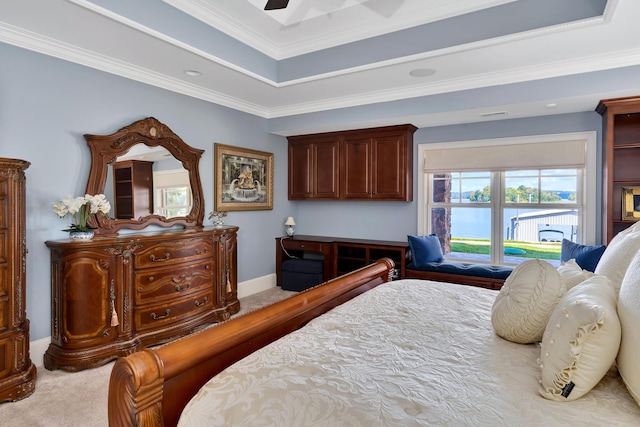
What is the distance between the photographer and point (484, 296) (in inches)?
85.4

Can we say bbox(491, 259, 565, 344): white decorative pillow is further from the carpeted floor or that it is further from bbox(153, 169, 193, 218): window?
bbox(153, 169, 193, 218): window

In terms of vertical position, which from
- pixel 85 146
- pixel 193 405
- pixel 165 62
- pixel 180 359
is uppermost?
pixel 165 62

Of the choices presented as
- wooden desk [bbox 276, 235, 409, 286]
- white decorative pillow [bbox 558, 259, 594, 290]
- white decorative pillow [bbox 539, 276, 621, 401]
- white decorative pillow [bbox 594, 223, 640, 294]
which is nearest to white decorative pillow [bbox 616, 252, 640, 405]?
white decorative pillow [bbox 539, 276, 621, 401]

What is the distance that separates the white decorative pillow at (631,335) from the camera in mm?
1021

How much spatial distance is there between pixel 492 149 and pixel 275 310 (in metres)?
3.85

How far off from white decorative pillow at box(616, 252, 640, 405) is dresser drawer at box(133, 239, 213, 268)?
3.19 metres

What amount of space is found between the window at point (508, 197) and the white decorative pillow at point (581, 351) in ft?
11.6

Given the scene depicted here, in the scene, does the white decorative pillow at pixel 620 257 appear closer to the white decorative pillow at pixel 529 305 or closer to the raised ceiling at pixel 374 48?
the white decorative pillow at pixel 529 305

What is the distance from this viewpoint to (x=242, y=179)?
4762mm

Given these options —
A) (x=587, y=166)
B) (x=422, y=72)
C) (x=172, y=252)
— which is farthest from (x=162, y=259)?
(x=587, y=166)

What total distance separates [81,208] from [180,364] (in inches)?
94.8

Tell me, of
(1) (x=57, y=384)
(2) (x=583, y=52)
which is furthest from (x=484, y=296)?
(1) (x=57, y=384)

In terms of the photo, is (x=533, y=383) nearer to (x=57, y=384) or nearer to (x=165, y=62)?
(x=57, y=384)

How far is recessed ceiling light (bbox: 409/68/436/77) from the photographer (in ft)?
11.2
